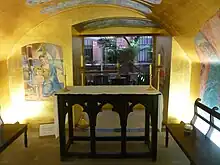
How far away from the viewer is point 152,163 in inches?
128

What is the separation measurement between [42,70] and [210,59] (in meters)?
2.85

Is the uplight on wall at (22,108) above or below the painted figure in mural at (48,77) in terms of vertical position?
below

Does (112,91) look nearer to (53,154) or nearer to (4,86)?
(53,154)

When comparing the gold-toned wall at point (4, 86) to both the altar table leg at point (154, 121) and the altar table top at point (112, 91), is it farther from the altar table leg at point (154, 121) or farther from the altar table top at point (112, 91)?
the altar table leg at point (154, 121)

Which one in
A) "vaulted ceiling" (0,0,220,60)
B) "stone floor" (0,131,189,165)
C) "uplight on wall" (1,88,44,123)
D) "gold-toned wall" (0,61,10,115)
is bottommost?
"stone floor" (0,131,189,165)

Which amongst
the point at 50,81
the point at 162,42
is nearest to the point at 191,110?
the point at 162,42

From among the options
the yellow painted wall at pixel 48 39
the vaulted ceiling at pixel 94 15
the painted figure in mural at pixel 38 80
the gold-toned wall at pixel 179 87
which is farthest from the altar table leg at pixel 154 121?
the painted figure in mural at pixel 38 80

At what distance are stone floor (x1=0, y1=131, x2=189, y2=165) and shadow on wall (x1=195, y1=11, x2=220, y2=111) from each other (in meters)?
0.90

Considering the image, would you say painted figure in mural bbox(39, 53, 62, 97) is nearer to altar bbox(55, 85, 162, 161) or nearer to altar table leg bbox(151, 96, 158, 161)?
altar bbox(55, 85, 162, 161)

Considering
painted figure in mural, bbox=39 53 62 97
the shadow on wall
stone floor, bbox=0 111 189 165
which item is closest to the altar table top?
the shadow on wall

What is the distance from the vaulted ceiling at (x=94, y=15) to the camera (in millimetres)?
2820

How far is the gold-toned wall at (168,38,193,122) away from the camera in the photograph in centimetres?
439

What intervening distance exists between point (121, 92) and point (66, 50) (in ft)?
5.42

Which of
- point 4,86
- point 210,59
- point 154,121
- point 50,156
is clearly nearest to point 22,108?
point 4,86
